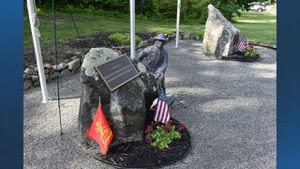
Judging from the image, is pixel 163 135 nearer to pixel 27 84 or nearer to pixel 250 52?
pixel 27 84

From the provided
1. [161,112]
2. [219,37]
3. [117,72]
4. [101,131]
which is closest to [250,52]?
[219,37]

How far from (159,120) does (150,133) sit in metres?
0.23

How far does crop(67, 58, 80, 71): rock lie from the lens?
864 centimetres

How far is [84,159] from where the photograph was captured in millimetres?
5070

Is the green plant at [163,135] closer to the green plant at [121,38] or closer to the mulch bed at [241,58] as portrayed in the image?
the mulch bed at [241,58]

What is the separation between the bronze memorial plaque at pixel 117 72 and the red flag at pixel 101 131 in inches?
16.5

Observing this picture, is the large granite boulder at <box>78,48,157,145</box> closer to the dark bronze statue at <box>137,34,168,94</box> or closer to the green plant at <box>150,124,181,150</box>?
the green plant at <box>150,124,181,150</box>

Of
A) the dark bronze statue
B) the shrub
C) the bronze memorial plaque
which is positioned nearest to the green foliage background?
the dark bronze statue

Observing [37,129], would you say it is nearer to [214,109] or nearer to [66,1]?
[214,109]

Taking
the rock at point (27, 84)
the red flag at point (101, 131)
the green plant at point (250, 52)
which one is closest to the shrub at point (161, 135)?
the red flag at point (101, 131)

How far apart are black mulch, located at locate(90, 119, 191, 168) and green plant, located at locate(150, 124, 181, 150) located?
0.23 feet

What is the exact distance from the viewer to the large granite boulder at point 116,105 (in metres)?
5.03
